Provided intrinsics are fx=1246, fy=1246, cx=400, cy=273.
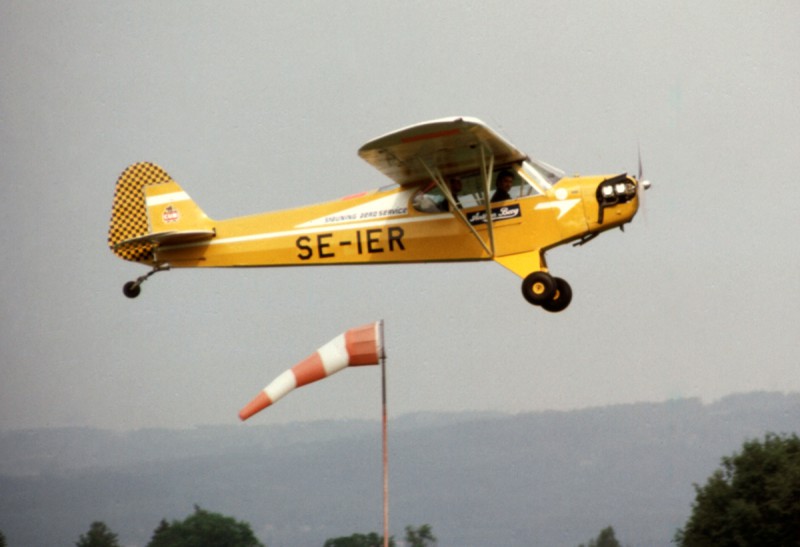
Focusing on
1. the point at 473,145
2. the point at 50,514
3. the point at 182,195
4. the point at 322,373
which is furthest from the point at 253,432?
the point at 322,373

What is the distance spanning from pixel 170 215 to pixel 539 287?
246 inches

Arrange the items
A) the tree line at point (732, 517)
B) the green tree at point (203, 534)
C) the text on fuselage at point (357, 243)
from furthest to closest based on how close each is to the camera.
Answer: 1. the tree line at point (732, 517)
2. the green tree at point (203, 534)
3. the text on fuselage at point (357, 243)

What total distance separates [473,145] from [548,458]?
72.5 m

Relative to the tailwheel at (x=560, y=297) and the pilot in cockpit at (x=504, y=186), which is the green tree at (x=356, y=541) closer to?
the tailwheel at (x=560, y=297)

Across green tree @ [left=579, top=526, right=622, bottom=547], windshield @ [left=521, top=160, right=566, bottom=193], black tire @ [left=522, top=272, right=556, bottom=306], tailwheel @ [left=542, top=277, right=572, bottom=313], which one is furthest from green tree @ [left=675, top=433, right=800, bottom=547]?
windshield @ [left=521, top=160, right=566, bottom=193]

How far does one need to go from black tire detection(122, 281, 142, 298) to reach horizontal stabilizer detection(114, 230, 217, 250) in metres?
0.71

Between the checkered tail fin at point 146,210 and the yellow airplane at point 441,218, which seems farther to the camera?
the checkered tail fin at point 146,210

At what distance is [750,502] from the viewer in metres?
30.1

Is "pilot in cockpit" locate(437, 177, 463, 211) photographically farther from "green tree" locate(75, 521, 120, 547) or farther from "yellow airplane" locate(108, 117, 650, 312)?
"green tree" locate(75, 521, 120, 547)

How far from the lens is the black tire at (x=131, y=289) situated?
61.9 feet

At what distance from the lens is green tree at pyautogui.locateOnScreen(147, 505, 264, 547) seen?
27547 millimetres

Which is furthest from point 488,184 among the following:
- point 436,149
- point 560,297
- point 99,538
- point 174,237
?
point 99,538

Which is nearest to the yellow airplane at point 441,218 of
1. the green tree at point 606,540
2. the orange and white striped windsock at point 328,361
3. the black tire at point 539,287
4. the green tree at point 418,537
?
the black tire at point 539,287

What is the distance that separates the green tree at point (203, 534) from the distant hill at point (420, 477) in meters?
2.25
